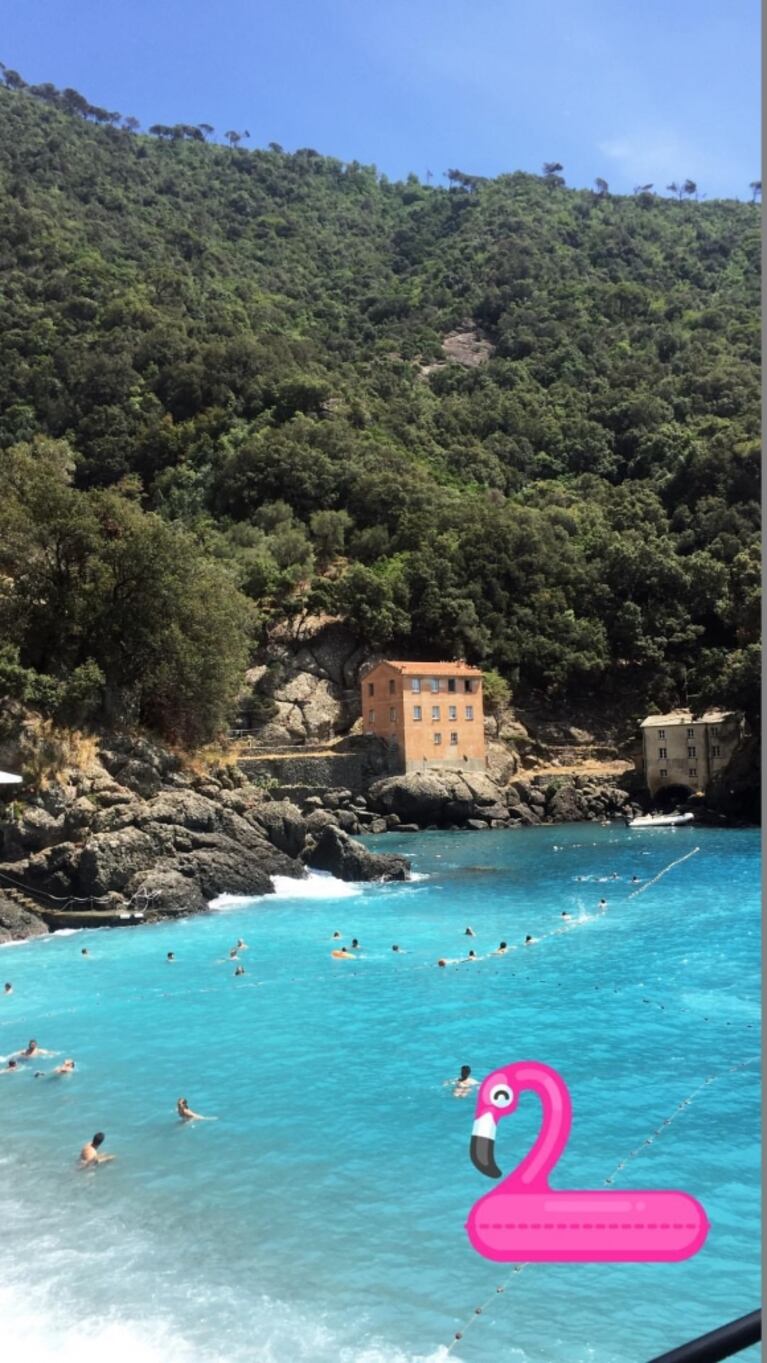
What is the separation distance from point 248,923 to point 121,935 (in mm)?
3382

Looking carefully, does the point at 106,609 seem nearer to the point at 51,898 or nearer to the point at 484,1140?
the point at 51,898

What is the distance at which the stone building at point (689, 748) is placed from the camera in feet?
168

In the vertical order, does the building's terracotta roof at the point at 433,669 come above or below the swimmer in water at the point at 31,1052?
above

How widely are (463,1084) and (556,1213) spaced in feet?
38.8

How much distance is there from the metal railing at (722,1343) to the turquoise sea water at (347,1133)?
774 cm

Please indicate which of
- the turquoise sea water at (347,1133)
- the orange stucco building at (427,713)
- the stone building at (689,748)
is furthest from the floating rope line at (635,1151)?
the orange stucco building at (427,713)

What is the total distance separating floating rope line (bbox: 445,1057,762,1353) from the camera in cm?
870

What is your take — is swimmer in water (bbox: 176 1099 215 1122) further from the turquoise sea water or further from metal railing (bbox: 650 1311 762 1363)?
metal railing (bbox: 650 1311 762 1363)

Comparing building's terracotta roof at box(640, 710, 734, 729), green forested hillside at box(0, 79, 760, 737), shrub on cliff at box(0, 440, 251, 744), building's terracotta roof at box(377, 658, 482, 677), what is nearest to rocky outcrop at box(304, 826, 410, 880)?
shrub on cliff at box(0, 440, 251, 744)

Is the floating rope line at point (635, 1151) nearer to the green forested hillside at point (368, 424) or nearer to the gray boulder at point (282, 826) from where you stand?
the gray boulder at point (282, 826)

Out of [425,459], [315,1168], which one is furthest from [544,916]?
[425,459]

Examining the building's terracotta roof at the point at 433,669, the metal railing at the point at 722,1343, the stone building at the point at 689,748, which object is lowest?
the stone building at the point at 689,748

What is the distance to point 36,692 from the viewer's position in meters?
30.6

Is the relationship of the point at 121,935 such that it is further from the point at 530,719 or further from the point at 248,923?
the point at 530,719
